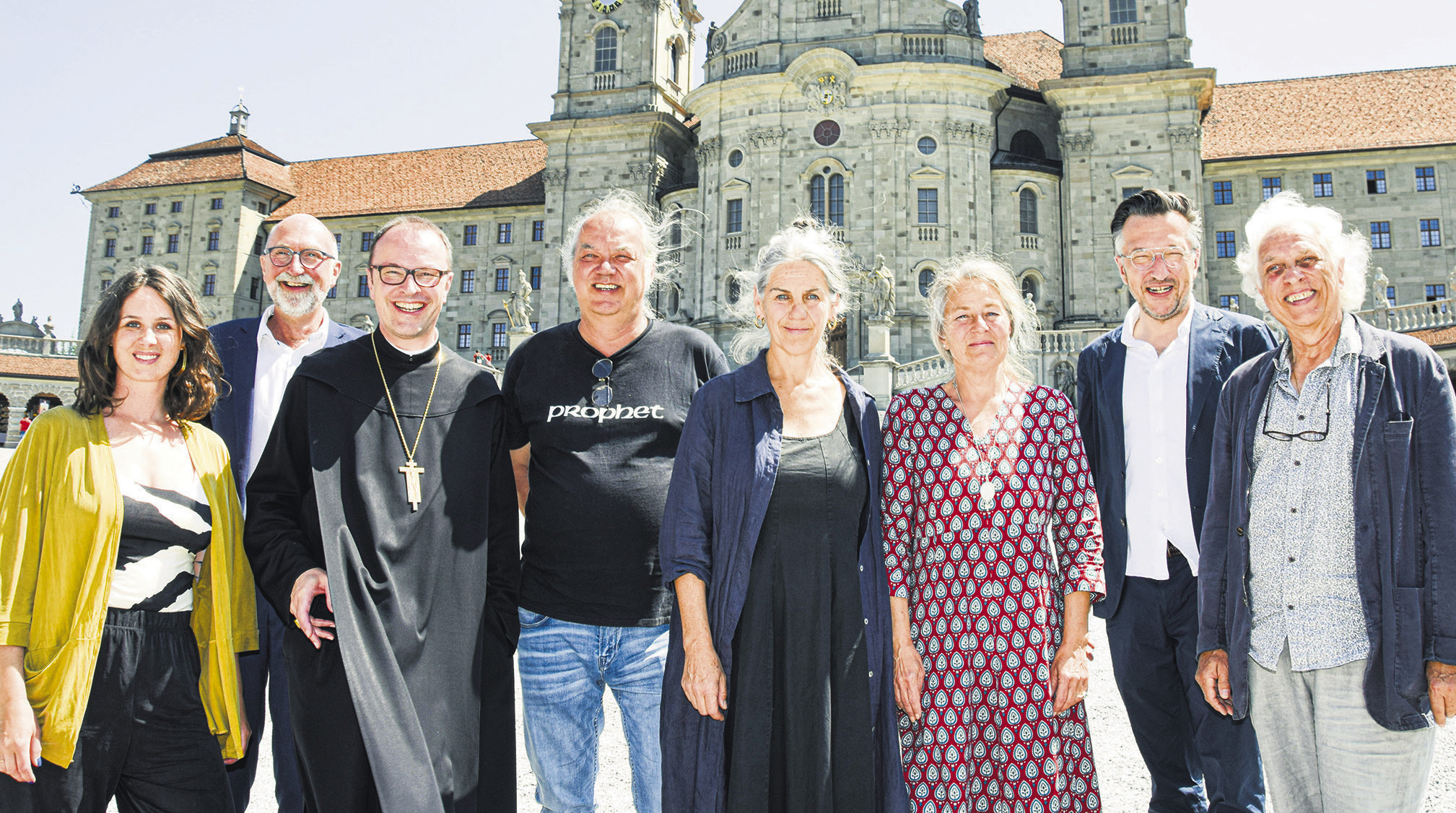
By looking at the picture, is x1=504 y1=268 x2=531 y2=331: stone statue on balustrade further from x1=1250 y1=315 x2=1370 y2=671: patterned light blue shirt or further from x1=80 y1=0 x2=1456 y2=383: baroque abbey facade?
x1=1250 y1=315 x2=1370 y2=671: patterned light blue shirt

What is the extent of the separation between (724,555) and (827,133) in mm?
31425

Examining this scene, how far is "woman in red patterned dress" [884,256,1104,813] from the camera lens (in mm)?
3732

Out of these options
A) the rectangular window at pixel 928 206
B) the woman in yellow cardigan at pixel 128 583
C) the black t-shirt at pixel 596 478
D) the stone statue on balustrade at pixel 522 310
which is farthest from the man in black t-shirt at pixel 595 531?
the stone statue on balustrade at pixel 522 310

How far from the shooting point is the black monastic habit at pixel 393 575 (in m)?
3.35

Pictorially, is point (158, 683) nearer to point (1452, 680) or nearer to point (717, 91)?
point (1452, 680)

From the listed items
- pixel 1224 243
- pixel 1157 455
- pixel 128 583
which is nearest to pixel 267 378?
pixel 128 583

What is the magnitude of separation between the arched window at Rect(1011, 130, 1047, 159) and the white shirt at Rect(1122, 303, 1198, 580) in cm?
3311

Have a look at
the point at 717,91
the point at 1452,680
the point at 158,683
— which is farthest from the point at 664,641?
the point at 717,91

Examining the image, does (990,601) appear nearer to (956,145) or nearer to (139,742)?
(139,742)

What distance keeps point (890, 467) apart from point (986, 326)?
2.45 feet

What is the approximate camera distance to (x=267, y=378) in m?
4.89

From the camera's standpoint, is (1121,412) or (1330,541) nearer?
(1330,541)

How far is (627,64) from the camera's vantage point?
38344 mm

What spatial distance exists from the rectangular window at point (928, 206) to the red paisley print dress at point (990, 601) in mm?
29697
